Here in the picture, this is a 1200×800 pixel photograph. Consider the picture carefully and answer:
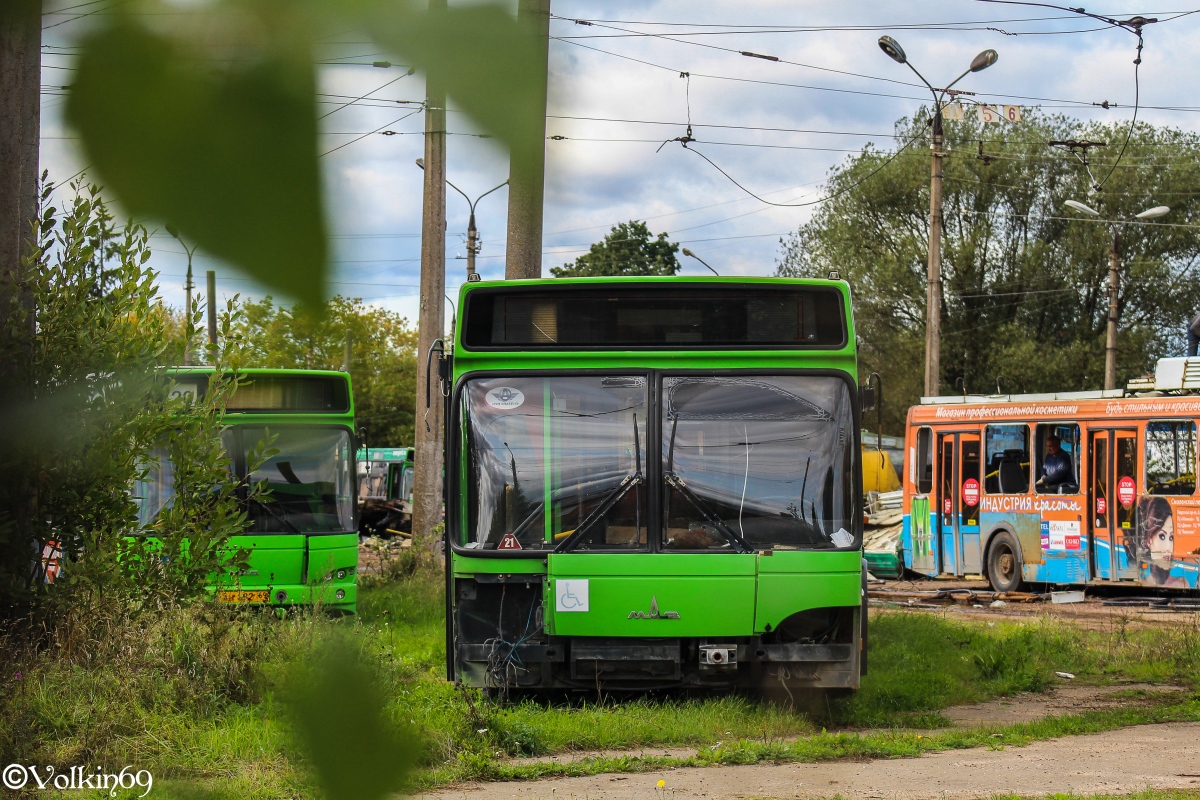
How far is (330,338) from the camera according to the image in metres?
0.61

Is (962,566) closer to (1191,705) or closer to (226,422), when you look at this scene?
(1191,705)

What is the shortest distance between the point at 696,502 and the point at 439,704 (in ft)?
17.3

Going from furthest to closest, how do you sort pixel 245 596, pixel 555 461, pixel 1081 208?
pixel 555 461 → pixel 245 596 → pixel 1081 208

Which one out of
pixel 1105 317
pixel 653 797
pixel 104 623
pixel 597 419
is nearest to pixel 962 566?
pixel 597 419

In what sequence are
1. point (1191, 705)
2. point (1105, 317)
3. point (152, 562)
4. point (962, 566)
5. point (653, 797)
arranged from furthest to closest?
point (962, 566)
point (1191, 705)
point (653, 797)
point (152, 562)
point (1105, 317)

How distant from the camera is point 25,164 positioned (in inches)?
26.2

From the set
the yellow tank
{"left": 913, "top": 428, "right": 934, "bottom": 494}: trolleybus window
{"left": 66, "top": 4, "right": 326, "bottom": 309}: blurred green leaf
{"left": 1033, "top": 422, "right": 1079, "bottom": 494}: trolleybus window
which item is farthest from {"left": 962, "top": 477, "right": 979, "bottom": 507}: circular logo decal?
{"left": 66, "top": 4, "right": 326, "bottom": 309}: blurred green leaf

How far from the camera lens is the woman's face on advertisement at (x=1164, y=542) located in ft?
44.9

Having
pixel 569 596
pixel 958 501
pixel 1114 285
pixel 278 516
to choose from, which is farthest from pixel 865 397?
pixel 958 501

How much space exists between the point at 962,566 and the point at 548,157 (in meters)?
17.1

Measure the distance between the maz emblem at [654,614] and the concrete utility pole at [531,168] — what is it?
5.98 metres

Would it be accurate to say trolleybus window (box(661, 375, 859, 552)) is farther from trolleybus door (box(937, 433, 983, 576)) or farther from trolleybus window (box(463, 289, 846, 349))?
trolleybus door (box(937, 433, 983, 576))

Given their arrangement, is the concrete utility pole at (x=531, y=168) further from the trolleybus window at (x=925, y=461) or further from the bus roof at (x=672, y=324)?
the trolleybus window at (x=925, y=461)

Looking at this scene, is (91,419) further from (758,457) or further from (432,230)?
(758,457)
